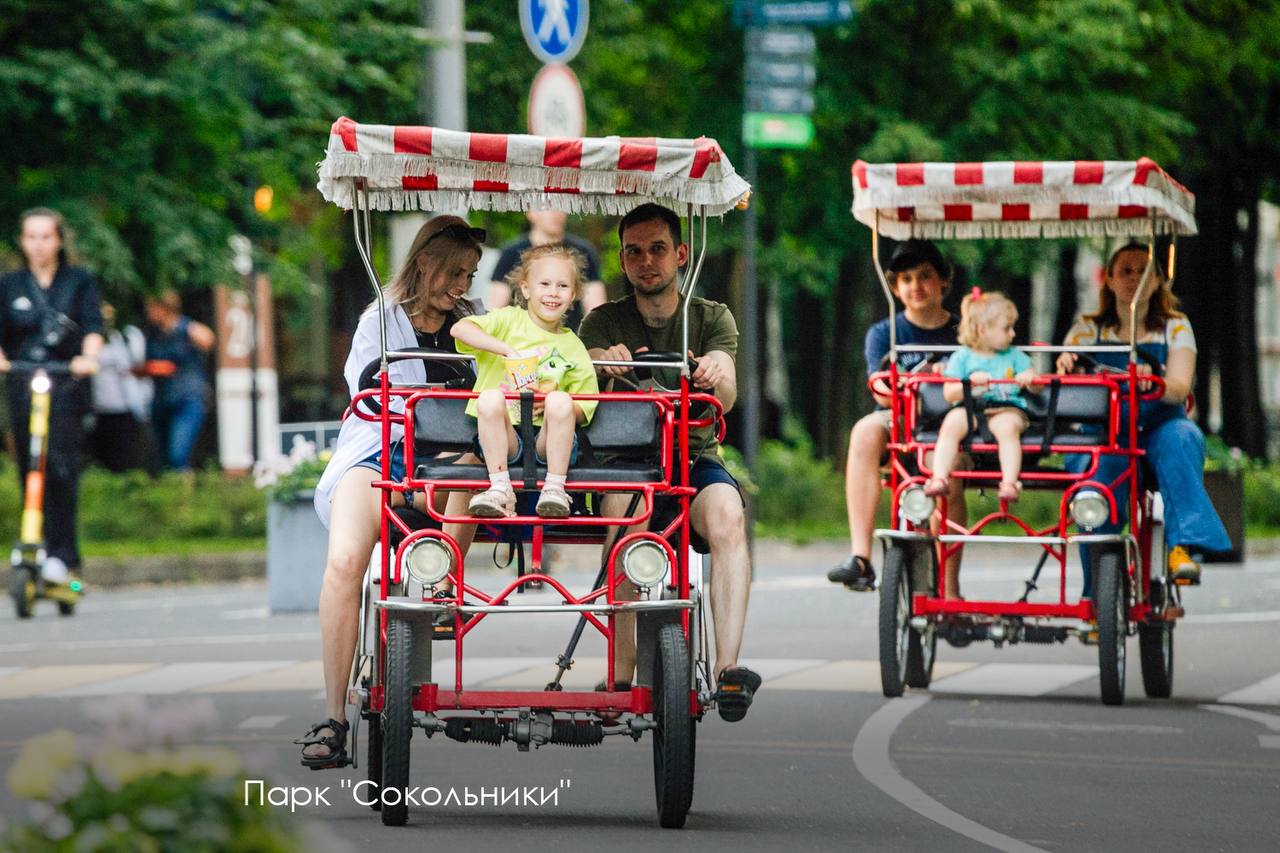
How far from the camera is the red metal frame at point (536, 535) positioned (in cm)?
766

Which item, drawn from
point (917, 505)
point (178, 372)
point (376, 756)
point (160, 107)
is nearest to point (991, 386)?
point (917, 505)

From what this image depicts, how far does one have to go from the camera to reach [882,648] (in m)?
11.1

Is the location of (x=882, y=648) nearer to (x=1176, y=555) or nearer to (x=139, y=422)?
(x=1176, y=555)

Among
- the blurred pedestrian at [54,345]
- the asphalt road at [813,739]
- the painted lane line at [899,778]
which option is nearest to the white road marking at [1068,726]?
the asphalt road at [813,739]

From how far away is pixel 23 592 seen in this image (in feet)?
49.4

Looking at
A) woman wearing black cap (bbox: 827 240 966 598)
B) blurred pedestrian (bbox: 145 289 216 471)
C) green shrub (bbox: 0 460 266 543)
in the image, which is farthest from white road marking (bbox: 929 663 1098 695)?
blurred pedestrian (bbox: 145 289 216 471)

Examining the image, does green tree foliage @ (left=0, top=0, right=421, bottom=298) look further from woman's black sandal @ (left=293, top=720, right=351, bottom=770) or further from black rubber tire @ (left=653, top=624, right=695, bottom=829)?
black rubber tire @ (left=653, top=624, right=695, bottom=829)

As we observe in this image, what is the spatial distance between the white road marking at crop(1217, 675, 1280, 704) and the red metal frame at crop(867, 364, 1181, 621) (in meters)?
0.43

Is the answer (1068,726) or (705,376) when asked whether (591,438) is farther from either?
(1068,726)

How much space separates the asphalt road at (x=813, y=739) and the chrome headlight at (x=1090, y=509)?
76cm

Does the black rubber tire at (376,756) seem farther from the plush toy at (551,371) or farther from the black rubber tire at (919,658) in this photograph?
the black rubber tire at (919,658)

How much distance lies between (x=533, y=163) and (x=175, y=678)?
4.75 metres

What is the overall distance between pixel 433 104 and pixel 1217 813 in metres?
11.7

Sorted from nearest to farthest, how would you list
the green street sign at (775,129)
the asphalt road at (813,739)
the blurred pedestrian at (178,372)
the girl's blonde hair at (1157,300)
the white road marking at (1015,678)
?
1. the asphalt road at (813,739)
2. the white road marking at (1015,678)
3. the girl's blonde hair at (1157,300)
4. the green street sign at (775,129)
5. the blurred pedestrian at (178,372)
